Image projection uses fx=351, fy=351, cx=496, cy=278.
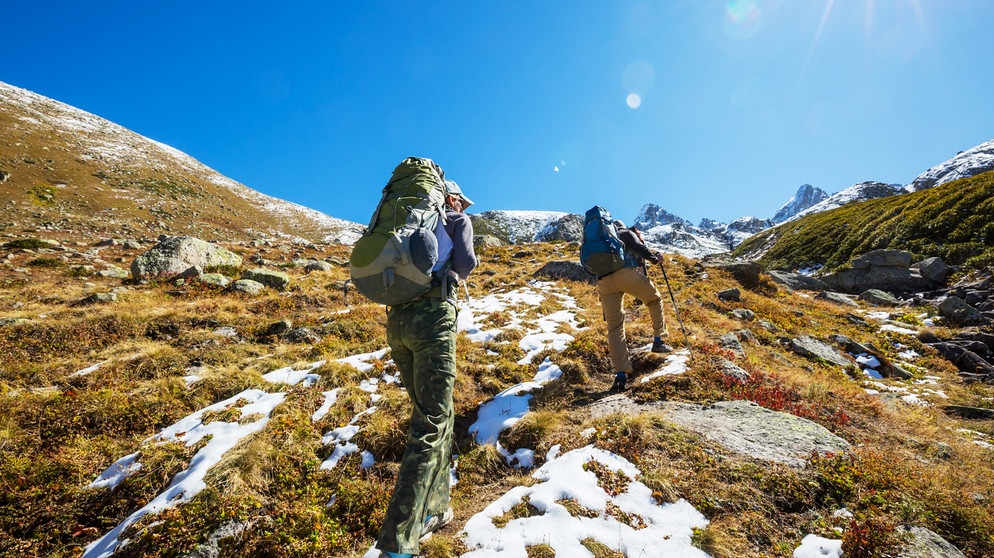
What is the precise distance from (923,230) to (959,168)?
145322 mm

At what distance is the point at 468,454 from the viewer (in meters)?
5.19

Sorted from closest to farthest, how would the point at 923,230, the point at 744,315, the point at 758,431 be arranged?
the point at 758,431, the point at 744,315, the point at 923,230

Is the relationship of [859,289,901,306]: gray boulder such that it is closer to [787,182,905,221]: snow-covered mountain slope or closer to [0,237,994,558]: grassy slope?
[0,237,994,558]: grassy slope

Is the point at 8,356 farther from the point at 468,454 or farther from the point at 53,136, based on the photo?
the point at 53,136

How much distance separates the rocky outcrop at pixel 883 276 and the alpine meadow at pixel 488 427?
924 centimetres

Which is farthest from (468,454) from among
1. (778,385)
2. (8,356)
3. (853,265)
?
(853,265)

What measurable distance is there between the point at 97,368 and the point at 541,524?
28.1ft

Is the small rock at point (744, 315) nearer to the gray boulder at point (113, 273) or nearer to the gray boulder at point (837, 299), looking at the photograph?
the gray boulder at point (837, 299)

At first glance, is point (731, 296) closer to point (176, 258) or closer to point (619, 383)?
point (619, 383)

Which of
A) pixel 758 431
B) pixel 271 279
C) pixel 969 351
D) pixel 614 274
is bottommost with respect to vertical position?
pixel 969 351

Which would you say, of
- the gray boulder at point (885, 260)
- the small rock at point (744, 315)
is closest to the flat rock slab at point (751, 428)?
the small rock at point (744, 315)

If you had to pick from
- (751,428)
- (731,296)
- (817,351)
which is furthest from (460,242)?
(731,296)

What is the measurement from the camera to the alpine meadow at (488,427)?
354 cm

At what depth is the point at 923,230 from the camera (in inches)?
1118
